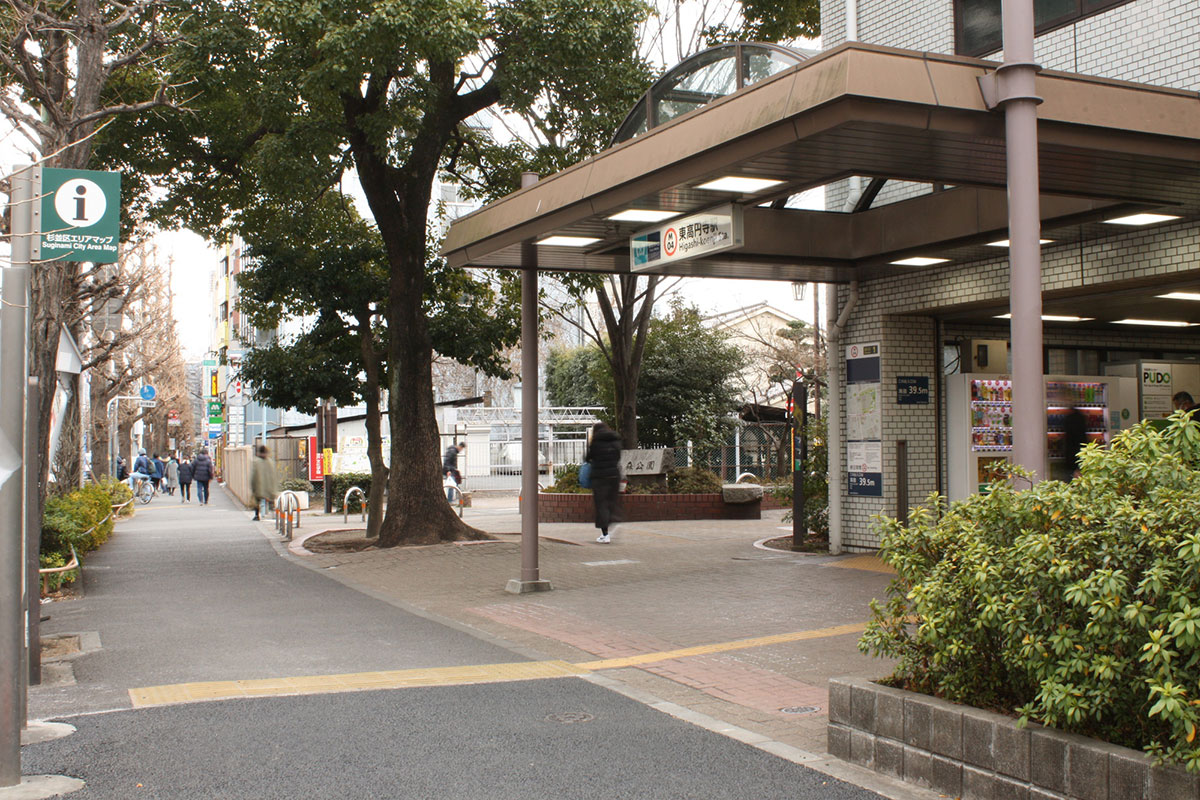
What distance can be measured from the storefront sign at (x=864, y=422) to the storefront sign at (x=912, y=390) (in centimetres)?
27

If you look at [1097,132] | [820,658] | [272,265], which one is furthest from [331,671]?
[272,265]

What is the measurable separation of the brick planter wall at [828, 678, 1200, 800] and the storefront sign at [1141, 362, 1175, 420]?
33.0 ft

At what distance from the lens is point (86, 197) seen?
20.6 ft

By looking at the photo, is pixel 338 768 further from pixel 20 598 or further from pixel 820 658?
pixel 820 658

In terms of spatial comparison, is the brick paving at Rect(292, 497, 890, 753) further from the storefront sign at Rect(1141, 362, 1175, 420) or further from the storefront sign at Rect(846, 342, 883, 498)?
the storefront sign at Rect(1141, 362, 1175, 420)

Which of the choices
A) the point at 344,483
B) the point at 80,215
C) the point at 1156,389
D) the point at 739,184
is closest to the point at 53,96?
the point at 80,215

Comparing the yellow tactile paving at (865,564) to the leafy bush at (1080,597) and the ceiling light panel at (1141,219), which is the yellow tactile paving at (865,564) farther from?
the leafy bush at (1080,597)

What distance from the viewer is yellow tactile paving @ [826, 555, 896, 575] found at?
12.0 metres

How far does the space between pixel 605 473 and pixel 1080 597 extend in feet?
39.6

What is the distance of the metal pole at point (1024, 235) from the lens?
5.86 meters

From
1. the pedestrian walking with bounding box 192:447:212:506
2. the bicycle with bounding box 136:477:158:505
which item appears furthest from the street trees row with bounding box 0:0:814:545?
the bicycle with bounding box 136:477:158:505

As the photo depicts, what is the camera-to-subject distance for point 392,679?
720 cm

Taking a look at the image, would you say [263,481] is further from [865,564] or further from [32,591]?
[32,591]

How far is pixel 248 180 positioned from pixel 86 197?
1305 cm
